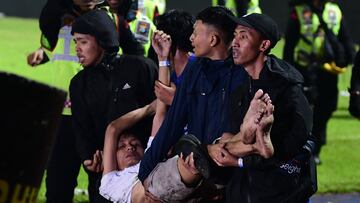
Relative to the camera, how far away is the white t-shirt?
173 inches

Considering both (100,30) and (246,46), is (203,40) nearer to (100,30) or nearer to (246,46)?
(246,46)

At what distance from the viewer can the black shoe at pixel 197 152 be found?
12.1ft

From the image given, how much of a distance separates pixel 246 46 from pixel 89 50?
1.39 metres

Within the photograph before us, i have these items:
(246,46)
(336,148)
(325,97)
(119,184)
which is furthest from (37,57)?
(336,148)

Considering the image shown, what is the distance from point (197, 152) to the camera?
3703 mm

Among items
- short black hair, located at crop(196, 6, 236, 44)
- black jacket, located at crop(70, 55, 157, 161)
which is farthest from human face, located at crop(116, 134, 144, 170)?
short black hair, located at crop(196, 6, 236, 44)

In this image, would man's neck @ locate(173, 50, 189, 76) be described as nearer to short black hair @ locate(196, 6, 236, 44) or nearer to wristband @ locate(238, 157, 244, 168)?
short black hair @ locate(196, 6, 236, 44)

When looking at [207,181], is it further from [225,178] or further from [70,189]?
[70,189]

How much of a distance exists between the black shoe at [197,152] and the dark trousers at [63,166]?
6.24ft

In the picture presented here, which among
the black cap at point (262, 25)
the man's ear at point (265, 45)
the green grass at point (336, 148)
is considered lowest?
the green grass at point (336, 148)

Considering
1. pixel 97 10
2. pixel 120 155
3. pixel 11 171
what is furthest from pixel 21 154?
pixel 97 10

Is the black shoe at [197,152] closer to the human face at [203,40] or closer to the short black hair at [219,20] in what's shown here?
the human face at [203,40]

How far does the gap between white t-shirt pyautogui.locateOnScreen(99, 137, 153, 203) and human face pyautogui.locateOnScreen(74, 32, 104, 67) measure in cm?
73

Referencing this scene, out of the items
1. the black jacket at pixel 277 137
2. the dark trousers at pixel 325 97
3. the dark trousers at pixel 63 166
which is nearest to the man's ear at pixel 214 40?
the black jacket at pixel 277 137
